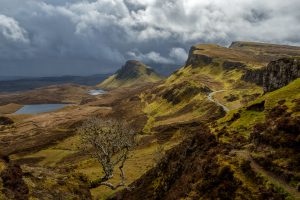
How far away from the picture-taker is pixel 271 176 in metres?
36.5

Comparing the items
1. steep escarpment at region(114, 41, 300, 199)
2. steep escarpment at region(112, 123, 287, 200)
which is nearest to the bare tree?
steep escarpment at region(112, 123, 287, 200)

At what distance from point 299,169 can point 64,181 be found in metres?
26.7

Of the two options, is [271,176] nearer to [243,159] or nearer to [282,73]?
[243,159]

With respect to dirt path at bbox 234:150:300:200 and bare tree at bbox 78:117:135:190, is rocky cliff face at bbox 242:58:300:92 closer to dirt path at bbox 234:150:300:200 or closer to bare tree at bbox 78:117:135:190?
bare tree at bbox 78:117:135:190

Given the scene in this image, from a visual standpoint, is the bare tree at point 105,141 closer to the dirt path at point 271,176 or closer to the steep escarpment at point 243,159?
the steep escarpment at point 243,159

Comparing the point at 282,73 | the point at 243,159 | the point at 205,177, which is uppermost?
the point at 282,73

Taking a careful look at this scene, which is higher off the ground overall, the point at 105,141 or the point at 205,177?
the point at 205,177

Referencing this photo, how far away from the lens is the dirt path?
33.3 meters

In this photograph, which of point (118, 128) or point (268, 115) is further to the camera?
point (118, 128)

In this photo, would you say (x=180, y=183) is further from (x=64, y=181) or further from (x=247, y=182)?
(x=64, y=181)

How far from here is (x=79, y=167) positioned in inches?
6171

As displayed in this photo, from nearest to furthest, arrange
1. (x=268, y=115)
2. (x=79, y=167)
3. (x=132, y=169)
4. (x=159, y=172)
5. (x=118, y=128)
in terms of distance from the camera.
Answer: (x=268, y=115)
(x=159, y=172)
(x=118, y=128)
(x=132, y=169)
(x=79, y=167)

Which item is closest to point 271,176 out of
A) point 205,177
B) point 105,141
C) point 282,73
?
point 205,177

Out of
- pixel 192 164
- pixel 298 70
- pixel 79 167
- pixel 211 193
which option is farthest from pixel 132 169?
pixel 211 193
